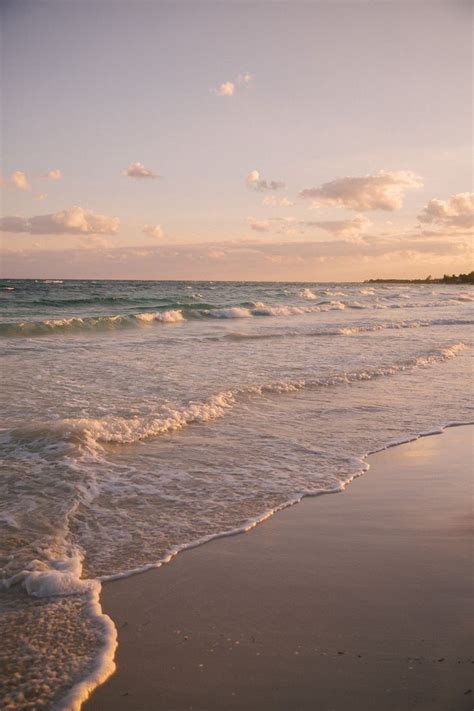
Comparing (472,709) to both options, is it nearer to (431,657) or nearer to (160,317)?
(431,657)

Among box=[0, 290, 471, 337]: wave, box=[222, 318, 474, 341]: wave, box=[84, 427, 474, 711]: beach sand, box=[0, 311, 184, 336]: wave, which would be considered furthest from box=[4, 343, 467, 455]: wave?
box=[0, 311, 184, 336]: wave

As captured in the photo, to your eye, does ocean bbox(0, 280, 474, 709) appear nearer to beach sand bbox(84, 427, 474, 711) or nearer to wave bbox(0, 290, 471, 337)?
beach sand bbox(84, 427, 474, 711)

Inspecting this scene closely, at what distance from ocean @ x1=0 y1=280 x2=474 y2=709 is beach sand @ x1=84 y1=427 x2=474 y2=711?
0.71 ft

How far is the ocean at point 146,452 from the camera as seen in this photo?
321cm

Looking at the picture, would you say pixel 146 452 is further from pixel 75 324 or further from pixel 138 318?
pixel 138 318

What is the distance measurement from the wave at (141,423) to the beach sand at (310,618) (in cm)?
269

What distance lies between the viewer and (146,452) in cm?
637

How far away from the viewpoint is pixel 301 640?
2.97 metres

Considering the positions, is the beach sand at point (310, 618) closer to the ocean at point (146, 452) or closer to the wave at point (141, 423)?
the ocean at point (146, 452)

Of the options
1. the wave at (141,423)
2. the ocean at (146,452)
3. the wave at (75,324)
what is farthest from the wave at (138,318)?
the wave at (141,423)

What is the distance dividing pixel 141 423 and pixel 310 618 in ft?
14.6

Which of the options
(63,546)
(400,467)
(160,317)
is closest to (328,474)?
(400,467)

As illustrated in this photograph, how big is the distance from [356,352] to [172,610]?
12534 mm

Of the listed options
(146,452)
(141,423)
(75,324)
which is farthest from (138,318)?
(146,452)
